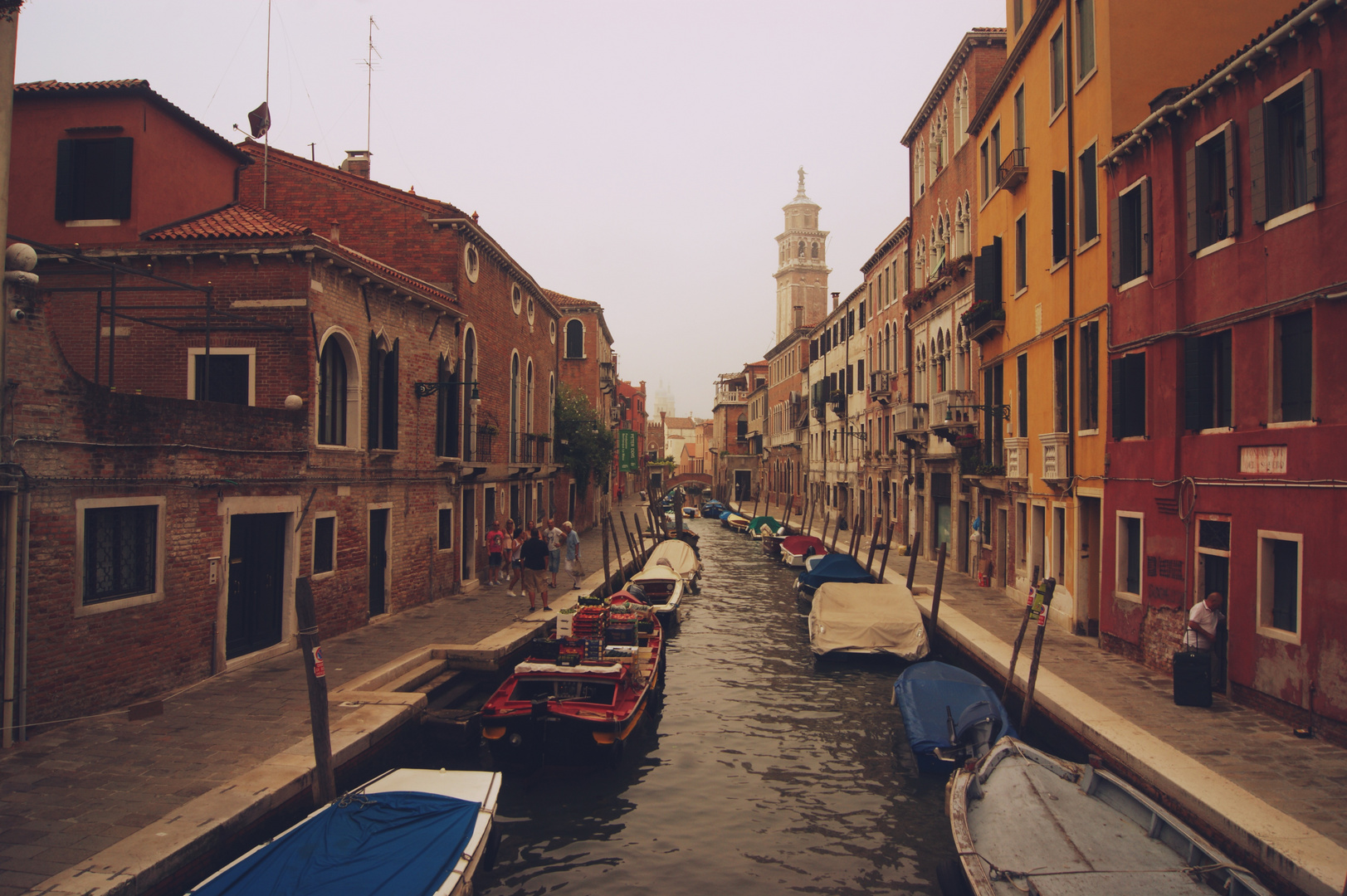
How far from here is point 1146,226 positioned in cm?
1131

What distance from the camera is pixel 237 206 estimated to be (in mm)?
15047

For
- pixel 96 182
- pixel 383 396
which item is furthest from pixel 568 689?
pixel 96 182

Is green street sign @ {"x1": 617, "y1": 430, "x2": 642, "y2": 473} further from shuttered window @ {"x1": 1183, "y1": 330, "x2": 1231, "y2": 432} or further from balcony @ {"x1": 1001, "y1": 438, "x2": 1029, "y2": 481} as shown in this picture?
shuttered window @ {"x1": 1183, "y1": 330, "x2": 1231, "y2": 432}

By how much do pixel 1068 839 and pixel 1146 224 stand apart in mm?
8255

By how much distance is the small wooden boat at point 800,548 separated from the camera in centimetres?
2688

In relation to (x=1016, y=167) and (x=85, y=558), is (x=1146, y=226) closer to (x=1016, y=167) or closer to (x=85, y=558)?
(x=1016, y=167)

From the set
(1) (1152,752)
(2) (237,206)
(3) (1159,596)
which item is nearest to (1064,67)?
(3) (1159,596)

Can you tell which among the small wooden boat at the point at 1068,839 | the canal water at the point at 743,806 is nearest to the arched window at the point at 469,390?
the canal water at the point at 743,806

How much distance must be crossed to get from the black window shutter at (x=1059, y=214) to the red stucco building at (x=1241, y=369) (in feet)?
6.34

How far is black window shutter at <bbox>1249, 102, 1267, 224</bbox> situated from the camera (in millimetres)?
8930

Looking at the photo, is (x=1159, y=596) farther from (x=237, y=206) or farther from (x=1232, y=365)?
(x=237, y=206)

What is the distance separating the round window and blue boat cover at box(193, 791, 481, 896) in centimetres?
1398

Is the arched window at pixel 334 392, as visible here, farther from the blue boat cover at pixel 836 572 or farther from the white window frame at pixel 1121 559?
the white window frame at pixel 1121 559

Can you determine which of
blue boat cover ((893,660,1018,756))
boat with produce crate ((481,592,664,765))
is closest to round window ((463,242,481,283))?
boat with produce crate ((481,592,664,765))
